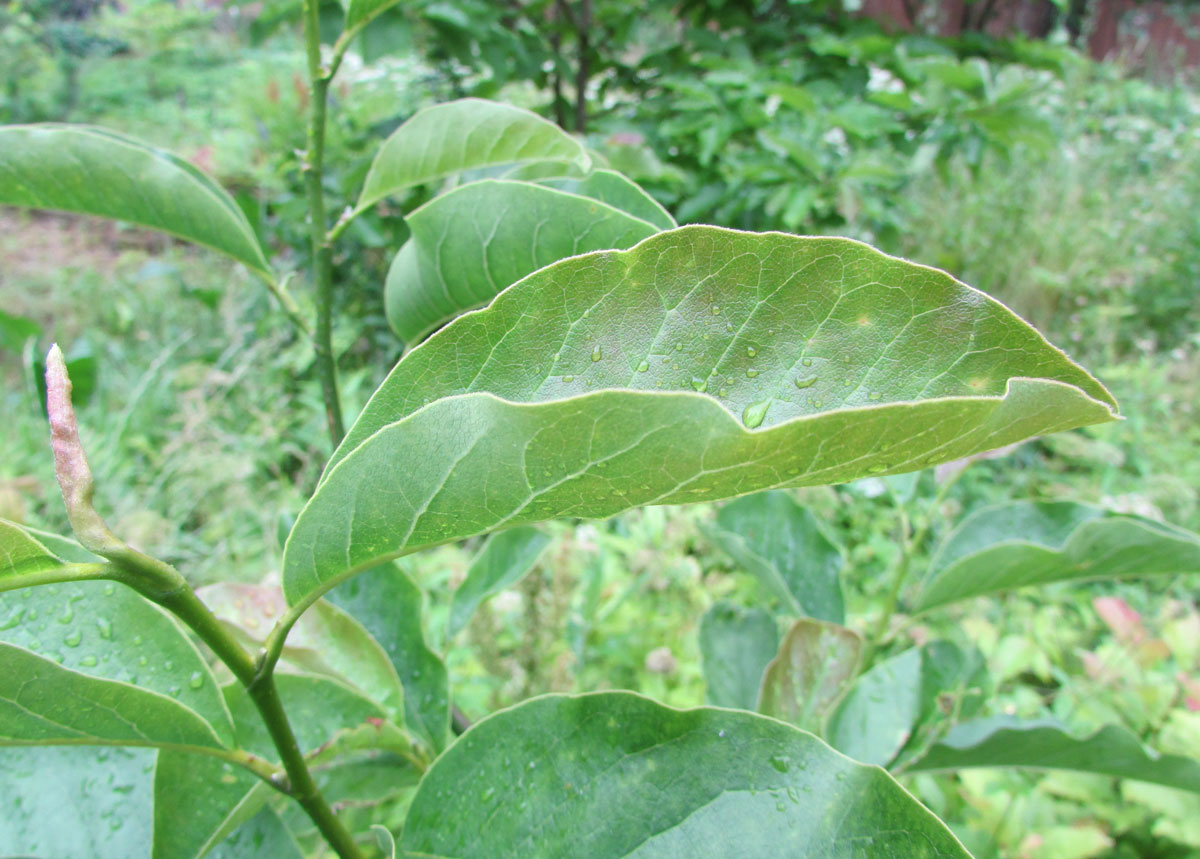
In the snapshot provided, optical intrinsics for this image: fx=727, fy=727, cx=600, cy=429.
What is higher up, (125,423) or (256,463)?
(125,423)

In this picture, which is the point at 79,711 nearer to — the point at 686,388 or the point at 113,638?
the point at 113,638

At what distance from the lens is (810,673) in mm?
638

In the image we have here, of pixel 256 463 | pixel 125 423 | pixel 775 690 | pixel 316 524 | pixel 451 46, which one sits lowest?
pixel 256 463

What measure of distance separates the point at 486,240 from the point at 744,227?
184 centimetres

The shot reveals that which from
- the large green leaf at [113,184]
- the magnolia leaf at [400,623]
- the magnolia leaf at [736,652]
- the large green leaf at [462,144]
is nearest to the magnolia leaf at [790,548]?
the magnolia leaf at [736,652]

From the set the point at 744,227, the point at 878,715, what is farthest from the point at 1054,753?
the point at 744,227

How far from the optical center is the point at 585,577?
189 cm

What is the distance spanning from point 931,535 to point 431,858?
94.1 inches

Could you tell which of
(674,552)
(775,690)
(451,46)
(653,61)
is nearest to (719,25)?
(653,61)

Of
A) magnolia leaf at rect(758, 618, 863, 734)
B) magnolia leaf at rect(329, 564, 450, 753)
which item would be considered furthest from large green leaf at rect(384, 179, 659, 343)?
magnolia leaf at rect(758, 618, 863, 734)

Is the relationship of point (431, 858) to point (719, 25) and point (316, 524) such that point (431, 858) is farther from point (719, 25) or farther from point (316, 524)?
point (719, 25)

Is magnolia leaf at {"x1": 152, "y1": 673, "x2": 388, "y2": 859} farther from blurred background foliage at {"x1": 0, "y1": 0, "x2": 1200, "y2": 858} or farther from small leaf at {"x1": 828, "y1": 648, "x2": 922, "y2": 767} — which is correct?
small leaf at {"x1": 828, "y1": 648, "x2": 922, "y2": 767}

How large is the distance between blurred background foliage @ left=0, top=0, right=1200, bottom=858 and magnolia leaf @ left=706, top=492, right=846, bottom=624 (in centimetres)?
5

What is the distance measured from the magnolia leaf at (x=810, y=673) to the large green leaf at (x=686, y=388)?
1.30 feet
